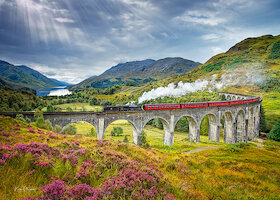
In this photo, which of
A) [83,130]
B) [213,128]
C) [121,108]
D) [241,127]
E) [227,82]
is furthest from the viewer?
[227,82]

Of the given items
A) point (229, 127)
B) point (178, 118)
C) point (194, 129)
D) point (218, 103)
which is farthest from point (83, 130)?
point (229, 127)

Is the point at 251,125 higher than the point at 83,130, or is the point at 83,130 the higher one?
the point at 251,125

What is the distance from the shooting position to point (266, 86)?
104438 mm

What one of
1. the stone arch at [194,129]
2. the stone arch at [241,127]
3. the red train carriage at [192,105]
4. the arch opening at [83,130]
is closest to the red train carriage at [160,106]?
the red train carriage at [192,105]

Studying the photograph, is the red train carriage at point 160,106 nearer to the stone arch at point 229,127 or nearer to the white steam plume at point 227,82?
the stone arch at point 229,127

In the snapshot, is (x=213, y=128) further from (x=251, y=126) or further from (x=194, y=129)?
(x=251, y=126)

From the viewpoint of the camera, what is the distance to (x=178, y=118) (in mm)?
33719

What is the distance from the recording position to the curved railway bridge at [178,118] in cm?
2529

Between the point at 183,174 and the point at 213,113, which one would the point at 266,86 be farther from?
the point at 183,174

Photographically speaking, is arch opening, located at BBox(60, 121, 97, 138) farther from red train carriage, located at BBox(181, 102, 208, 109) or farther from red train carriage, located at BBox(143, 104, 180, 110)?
red train carriage, located at BBox(181, 102, 208, 109)

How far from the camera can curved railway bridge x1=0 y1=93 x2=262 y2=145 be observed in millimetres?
25292

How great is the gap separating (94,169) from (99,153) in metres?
2.43

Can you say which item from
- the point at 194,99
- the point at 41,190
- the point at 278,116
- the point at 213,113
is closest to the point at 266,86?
the point at 278,116

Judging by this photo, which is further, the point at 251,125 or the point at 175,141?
the point at 251,125
